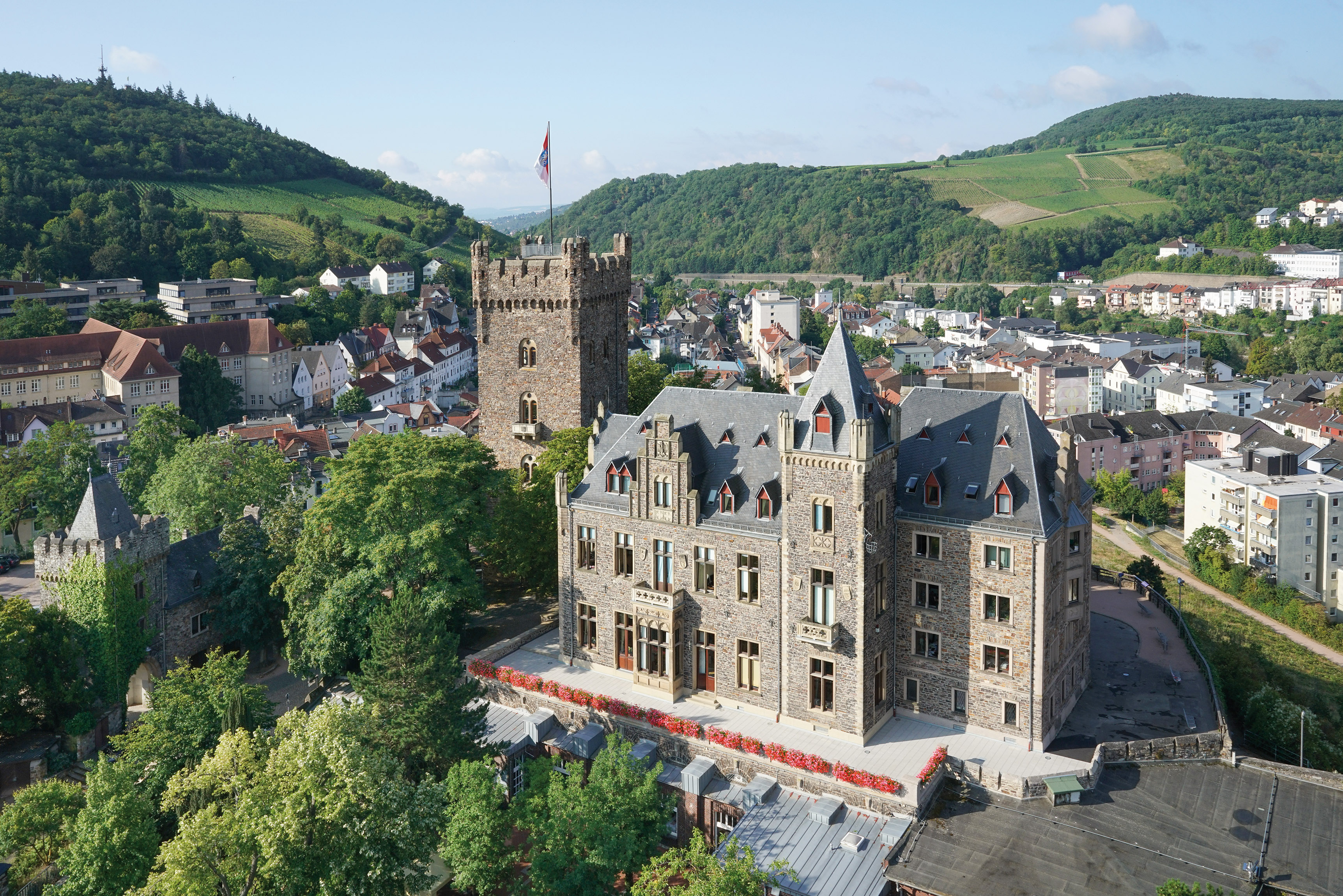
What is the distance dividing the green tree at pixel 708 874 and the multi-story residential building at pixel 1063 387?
138 metres

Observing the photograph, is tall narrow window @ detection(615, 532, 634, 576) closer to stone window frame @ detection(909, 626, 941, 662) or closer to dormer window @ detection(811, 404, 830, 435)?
dormer window @ detection(811, 404, 830, 435)

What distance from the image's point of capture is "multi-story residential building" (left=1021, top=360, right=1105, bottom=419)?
16638 centimetres

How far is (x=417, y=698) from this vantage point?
42.6m

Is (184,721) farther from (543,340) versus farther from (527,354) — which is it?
(543,340)

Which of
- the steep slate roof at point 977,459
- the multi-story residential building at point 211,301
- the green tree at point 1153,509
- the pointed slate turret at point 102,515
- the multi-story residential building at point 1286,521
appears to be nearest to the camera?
the steep slate roof at point 977,459

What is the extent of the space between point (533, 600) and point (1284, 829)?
39909mm

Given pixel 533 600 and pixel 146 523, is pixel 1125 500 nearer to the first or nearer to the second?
pixel 533 600

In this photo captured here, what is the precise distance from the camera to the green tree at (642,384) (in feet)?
265

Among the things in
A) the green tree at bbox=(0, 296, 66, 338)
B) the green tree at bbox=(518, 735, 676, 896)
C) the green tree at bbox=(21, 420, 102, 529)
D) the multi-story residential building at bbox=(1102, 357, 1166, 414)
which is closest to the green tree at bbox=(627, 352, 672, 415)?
the green tree at bbox=(518, 735, 676, 896)

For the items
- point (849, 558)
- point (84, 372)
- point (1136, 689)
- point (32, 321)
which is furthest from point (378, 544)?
point (32, 321)

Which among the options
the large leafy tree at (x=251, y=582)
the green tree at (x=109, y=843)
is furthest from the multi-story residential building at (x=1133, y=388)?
the green tree at (x=109, y=843)

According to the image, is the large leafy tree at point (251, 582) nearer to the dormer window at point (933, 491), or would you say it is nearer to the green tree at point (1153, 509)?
the dormer window at point (933, 491)

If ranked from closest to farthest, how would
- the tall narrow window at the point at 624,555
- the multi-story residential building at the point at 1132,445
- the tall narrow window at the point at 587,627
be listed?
1. the tall narrow window at the point at 624,555
2. the tall narrow window at the point at 587,627
3. the multi-story residential building at the point at 1132,445

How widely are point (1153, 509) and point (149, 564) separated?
105 m
